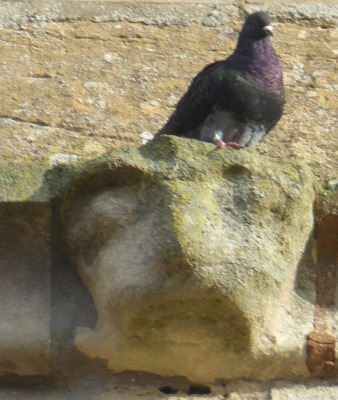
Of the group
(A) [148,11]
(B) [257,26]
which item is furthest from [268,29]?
(A) [148,11]

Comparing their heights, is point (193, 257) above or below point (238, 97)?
above

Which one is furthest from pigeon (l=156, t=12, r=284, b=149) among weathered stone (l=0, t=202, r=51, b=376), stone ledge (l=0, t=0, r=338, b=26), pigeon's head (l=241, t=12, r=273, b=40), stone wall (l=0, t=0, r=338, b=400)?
weathered stone (l=0, t=202, r=51, b=376)

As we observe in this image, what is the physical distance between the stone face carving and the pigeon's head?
1.12 metres

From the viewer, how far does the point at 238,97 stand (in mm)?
4605

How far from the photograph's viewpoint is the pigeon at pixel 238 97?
4.48 m

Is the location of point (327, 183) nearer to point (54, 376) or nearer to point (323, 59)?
point (54, 376)

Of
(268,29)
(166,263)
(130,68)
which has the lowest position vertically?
(130,68)

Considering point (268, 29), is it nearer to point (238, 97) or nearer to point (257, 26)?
point (257, 26)

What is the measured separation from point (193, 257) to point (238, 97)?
1334 mm

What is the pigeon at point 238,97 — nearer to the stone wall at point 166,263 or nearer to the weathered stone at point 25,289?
the stone wall at point 166,263

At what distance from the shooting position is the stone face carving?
337 centimetres

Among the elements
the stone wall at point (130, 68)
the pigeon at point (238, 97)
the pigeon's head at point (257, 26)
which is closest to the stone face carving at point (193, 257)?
the stone wall at point (130, 68)

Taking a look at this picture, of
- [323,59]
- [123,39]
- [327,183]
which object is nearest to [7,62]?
[123,39]

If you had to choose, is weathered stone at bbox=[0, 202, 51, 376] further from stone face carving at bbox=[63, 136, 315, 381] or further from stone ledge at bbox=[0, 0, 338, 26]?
stone ledge at bbox=[0, 0, 338, 26]
